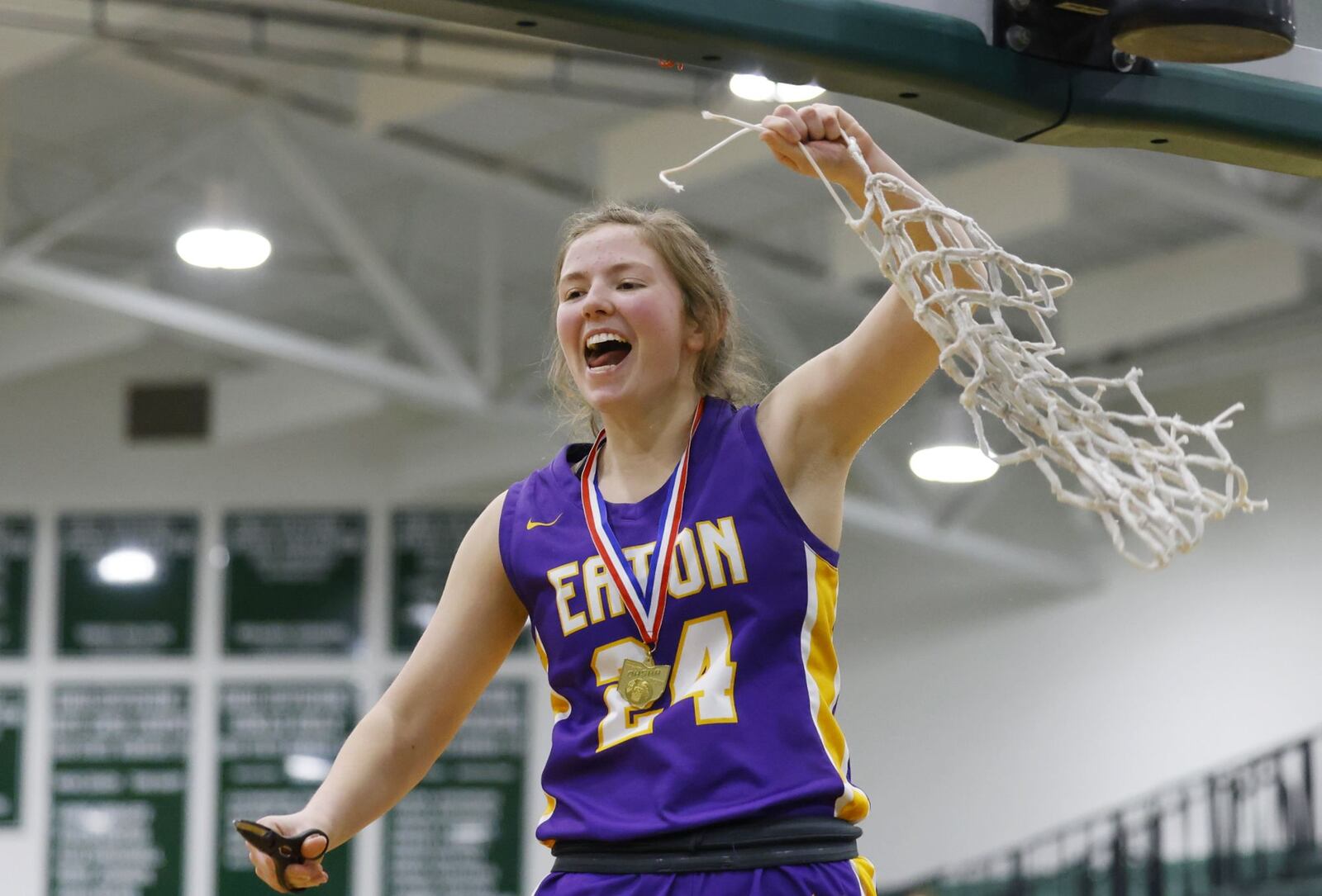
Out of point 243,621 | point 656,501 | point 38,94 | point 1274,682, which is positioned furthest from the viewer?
point 243,621

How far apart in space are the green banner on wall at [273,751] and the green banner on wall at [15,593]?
4.70ft

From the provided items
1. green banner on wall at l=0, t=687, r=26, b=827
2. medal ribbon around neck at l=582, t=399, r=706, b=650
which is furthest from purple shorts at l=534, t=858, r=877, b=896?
green banner on wall at l=0, t=687, r=26, b=827

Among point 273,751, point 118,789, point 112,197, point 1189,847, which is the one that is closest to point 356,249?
point 112,197

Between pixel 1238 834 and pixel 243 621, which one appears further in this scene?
pixel 243 621

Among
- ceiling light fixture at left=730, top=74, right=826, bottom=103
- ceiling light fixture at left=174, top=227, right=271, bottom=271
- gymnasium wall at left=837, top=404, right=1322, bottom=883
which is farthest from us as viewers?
gymnasium wall at left=837, top=404, right=1322, bottom=883

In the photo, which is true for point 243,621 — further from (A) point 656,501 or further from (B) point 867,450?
(A) point 656,501

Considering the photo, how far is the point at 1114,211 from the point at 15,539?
7.42 meters

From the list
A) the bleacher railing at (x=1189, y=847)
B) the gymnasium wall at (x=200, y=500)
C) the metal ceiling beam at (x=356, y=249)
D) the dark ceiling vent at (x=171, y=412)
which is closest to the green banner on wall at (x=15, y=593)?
the gymnasium wall at (x=200, y=500)

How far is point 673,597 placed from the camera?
7.04ft

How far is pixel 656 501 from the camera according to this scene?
7.36 ft

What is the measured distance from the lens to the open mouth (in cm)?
230

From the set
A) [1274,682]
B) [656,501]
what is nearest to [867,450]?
[1274,682]

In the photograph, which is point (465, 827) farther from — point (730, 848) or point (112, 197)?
point (730, 848)

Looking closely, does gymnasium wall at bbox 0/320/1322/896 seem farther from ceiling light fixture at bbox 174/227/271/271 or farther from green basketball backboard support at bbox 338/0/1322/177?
green basketball backboard support at bbox 338/0/1322/177
